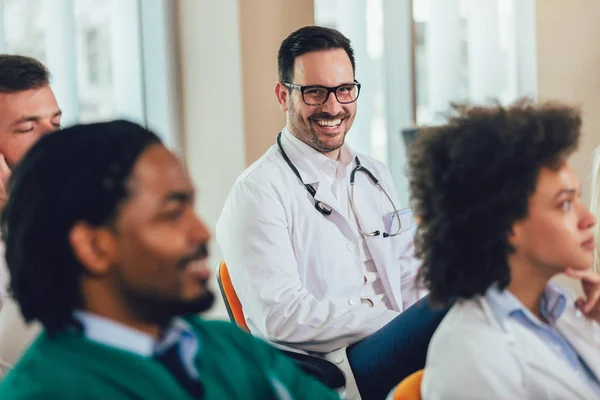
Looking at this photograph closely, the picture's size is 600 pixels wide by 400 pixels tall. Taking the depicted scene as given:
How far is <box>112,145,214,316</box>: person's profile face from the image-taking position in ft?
3.56

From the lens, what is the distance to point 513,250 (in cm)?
141

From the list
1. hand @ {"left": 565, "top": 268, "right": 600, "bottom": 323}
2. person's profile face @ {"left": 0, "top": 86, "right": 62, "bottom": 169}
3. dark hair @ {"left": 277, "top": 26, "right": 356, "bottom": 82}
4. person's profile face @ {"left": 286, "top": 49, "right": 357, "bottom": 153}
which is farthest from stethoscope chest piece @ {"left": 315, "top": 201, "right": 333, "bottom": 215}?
hand @ {"left": 565, "top": 268, "right": 600, "bottom": 323}

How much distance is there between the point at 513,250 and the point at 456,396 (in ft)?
0.87

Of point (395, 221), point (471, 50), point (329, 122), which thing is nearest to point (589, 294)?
point (395, 221)

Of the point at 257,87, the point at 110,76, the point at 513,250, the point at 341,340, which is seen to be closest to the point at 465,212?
the point at 513,250

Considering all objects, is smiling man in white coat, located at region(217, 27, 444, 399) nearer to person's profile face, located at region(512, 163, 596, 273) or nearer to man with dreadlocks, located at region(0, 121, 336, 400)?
person's profile face, located at region(512, 163, 596, 273)

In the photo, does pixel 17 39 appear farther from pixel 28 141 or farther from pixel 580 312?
pixel 580 312

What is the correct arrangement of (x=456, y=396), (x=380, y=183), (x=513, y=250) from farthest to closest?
(x=380, y=183) < (x=513, y=250) < (x=456, y=396)

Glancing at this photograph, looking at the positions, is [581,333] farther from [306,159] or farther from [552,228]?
[306,159]

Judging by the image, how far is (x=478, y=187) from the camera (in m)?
1.39

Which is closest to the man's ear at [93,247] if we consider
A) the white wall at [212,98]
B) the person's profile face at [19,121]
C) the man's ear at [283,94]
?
the person's profile face at [19,121]

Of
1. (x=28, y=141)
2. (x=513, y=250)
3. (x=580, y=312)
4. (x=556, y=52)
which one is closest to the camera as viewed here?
(x=513, y=250)

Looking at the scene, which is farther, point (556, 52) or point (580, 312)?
point (556, 52)

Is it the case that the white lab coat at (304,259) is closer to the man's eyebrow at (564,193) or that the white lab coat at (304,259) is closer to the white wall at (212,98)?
the man's eyebrow at (564,193)
